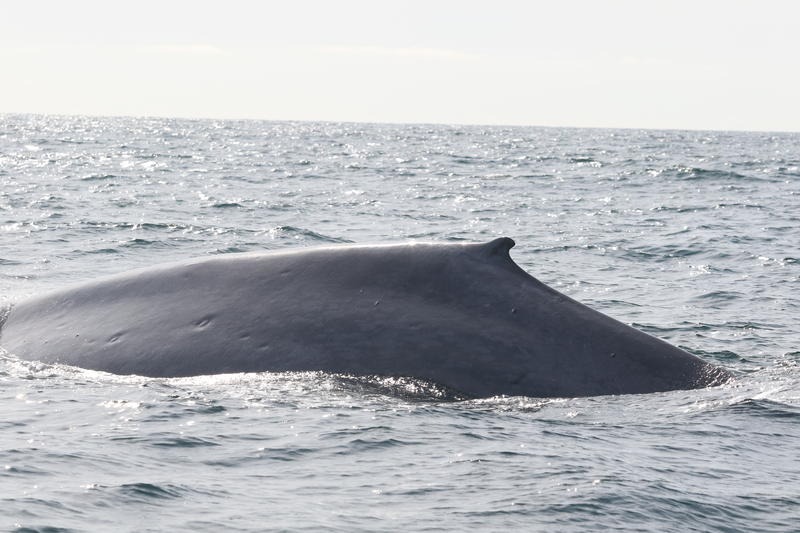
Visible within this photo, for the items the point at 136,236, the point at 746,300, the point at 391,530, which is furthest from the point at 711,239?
the point at 391,530

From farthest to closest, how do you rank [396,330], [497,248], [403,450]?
[497,248]
[396,330]
[403,450]

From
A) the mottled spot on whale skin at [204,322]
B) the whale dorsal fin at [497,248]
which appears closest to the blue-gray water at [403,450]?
the mottled spot on whale skin at [204,322]

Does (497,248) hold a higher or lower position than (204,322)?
higher

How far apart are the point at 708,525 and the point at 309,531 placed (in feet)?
6.40

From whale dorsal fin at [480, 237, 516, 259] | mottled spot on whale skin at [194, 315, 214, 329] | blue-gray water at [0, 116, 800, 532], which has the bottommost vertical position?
blue-gray water at [0, 116, 800, 532]

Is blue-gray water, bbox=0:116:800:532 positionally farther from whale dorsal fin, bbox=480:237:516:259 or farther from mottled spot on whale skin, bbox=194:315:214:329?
whale dorsal fin, bbox=480:237:516:259

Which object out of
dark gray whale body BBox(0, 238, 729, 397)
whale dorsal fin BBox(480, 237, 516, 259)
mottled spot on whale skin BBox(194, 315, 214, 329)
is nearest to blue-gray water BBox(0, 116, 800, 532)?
dark gray whale body BBox(0, 238, 729, 397)

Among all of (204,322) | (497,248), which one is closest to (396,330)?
(497,248)

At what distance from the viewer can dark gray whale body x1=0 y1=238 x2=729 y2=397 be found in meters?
7.24

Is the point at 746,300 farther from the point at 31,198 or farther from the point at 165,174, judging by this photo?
the point at 165,174

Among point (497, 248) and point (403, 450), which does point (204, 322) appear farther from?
point (497, 248)

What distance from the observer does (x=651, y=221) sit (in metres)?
27.9

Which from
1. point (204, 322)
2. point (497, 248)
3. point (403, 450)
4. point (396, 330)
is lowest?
point (403, 450)

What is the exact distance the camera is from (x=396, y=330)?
292 inches
